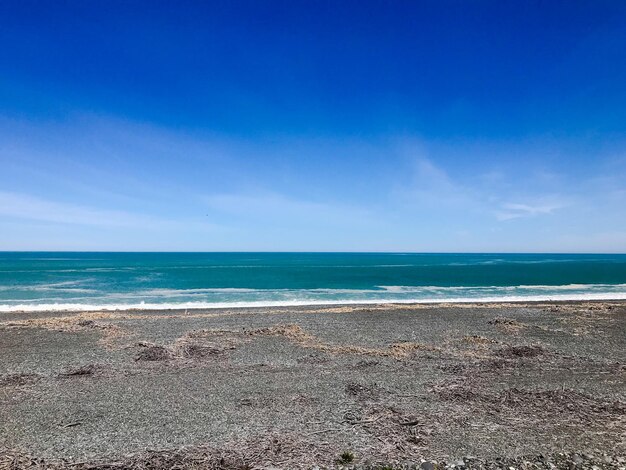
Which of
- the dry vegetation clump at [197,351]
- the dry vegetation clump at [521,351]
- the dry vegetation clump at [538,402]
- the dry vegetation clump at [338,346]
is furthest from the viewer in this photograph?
the dry vegetation clump at [338,346]

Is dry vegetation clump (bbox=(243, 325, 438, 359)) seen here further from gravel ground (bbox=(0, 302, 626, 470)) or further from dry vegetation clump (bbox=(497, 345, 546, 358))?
dry vegetation clump (bbox=(497, 345, 546, 358))

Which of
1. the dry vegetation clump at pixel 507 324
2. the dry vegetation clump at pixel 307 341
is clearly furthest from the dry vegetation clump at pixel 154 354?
the dry vegetation clump at pixel 507 324

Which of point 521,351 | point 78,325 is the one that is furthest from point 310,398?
point 78,325

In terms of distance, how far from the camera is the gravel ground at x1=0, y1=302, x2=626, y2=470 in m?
6.67

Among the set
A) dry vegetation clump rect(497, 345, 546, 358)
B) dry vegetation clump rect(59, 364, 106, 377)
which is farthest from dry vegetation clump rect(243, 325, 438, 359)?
dry vegetation clump rect(59, 364, 106, 377)

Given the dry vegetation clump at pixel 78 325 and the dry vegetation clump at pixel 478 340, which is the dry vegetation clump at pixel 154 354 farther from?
the dry vegetation clump at pixel 478 340

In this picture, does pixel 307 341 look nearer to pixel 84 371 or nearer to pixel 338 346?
pixel 338 346

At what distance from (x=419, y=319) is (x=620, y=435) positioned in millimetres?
13334

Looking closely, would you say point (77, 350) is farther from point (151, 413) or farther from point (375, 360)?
point (375, 360)

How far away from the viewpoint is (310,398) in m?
9.18

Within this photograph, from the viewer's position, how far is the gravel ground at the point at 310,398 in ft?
21.9

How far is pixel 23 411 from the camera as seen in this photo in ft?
27.5

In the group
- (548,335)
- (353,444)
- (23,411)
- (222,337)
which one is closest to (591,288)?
(548,335)

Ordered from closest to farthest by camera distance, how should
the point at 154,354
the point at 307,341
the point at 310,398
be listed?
the point at 310,398, the point at 154,354, the point at 307,341
